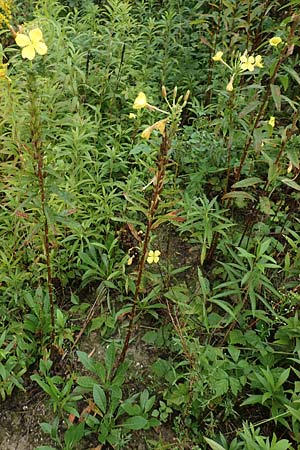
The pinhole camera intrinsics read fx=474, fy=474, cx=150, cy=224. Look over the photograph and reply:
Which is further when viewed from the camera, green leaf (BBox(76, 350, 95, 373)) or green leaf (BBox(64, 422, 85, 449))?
green leaf (BBox(76, 350, 95, 373))

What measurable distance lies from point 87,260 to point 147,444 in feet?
3.18

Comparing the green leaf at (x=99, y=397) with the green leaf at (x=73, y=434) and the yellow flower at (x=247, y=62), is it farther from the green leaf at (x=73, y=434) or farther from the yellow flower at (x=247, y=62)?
the yellow flower at (x=247, y=62)

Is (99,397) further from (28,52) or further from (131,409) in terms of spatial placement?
(28,52)

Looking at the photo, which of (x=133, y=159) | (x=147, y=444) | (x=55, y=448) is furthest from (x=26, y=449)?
(x=133, y=159)

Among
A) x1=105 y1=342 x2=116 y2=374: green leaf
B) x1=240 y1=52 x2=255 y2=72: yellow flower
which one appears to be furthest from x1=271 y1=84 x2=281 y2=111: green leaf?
x1=105 y1=342 x2=116 y2=374: green leaf

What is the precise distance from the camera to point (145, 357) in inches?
97.0

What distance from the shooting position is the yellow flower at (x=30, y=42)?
66.9 inches

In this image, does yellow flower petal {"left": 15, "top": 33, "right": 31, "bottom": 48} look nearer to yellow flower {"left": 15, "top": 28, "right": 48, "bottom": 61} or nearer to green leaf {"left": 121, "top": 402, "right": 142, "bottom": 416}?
yellow flower {"left": 15, "top": 28, "right": 48, "bottom": 61}

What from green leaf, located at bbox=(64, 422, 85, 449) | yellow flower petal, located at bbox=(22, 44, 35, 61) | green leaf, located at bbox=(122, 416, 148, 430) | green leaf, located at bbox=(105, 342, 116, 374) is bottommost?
green leaf, located at bbox=(122, 416, 148, 430)

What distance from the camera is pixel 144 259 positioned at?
77.5 inches

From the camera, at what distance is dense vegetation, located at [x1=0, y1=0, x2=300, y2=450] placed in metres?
2.12

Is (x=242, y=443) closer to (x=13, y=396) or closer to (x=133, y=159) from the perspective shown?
(x=13, y=396)

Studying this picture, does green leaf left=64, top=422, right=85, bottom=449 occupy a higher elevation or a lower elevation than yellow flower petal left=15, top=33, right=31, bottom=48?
lower

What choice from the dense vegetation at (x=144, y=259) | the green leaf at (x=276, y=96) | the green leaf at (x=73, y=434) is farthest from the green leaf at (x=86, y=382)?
the green leaf at (x=276, y=96)
